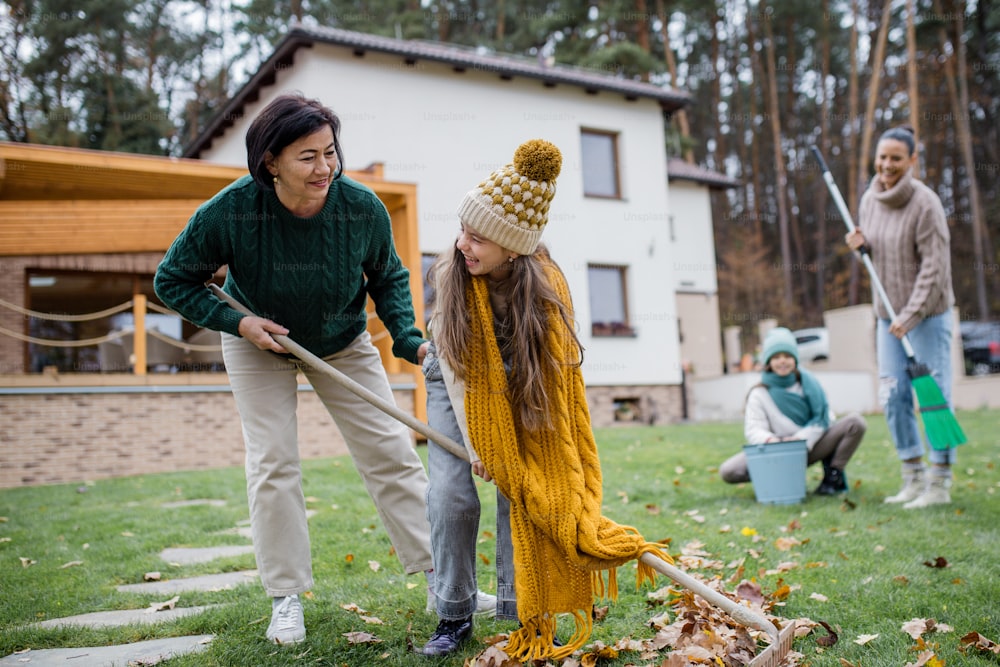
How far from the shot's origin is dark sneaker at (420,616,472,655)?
2650mm

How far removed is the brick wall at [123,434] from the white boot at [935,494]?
6786 millimetres

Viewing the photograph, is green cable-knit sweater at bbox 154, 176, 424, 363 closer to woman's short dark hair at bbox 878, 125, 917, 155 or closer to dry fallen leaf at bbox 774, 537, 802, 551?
dry fallen leaf at bbox 774, 537, 802, 551

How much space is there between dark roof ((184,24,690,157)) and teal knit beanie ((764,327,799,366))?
9.41 m

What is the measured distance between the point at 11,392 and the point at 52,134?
1204cm

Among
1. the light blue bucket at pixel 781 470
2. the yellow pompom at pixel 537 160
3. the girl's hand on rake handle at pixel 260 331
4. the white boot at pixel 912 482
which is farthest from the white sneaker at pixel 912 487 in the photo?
the girl's hand on rake handle at pixel 260 331

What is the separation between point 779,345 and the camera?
212 inches

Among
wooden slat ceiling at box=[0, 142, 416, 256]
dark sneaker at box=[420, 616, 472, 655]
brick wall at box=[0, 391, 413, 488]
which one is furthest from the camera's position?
wooden slat ceiling at box=[0, 142, 416, 256]

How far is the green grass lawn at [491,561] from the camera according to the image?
278cm

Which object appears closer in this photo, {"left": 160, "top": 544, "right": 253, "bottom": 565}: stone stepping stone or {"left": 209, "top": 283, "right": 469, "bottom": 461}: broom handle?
{"left": 209, "top": 283, "right": 469, "bottom": 461}: broom handle

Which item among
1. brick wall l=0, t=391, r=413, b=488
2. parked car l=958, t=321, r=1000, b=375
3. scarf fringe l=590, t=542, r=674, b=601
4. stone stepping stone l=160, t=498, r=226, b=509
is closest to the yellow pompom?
scarf fringe l=590, t=542, r=674, b=601

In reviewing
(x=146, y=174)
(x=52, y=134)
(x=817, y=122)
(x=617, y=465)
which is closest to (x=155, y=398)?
(x=146, y=174)

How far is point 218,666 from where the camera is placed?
8.43ft

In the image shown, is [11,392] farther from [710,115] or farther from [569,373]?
[710,115]

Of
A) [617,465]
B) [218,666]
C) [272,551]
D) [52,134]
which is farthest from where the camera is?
[52,134]
